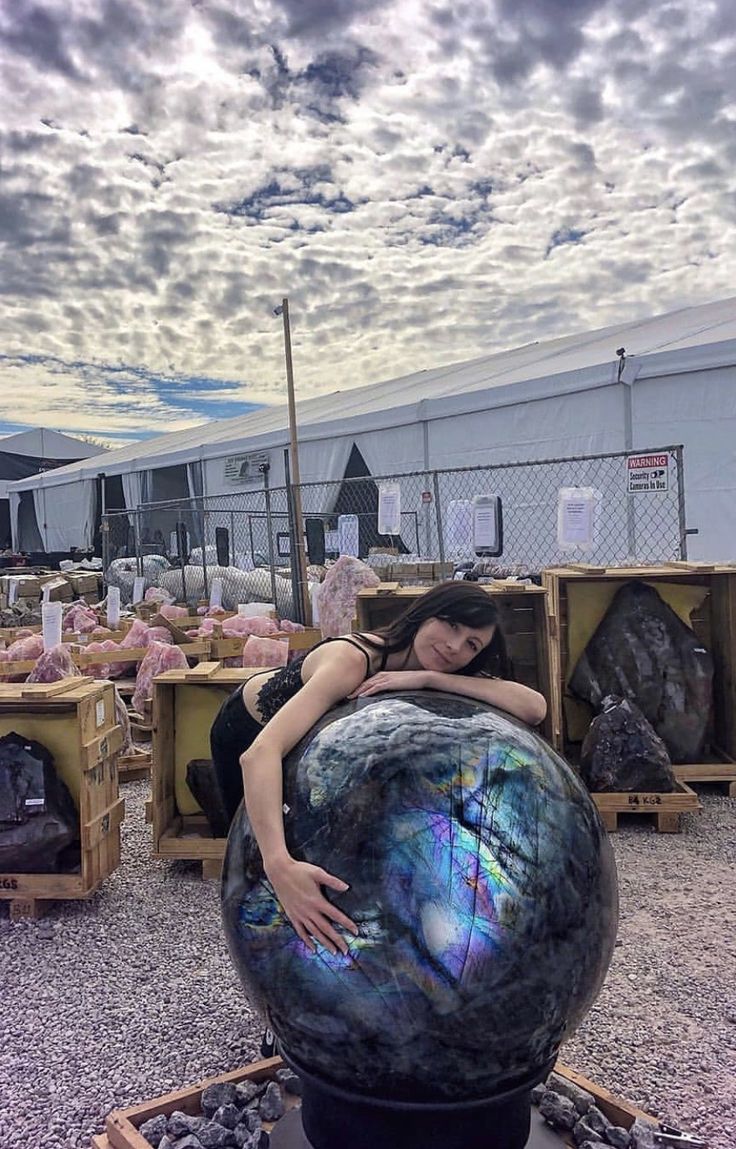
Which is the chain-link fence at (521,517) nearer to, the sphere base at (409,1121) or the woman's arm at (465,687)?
the woman's arm at (465,687)

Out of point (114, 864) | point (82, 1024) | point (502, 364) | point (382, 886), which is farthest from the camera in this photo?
point (502, 364)

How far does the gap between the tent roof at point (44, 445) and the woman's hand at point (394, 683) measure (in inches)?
1953

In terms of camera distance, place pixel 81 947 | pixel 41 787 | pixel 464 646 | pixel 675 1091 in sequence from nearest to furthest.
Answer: pixel 464 646, pixel 675 1091, pixel 81 947, pixel 41 787

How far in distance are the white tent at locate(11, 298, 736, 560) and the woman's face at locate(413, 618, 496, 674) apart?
906cm

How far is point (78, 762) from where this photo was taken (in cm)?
471

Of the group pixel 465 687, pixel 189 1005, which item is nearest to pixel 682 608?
pixel 465 687

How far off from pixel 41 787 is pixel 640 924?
3.14m

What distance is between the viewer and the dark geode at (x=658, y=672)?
20.5 feet

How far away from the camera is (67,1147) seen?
2740 millimetres

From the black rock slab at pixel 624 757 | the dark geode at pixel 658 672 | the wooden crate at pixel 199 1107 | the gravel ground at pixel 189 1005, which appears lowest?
the gravel ground at pixel 189 1005

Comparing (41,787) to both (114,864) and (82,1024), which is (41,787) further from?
(82,1024)

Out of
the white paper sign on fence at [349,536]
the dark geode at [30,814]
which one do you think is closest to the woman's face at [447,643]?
the dark geode at [30,814]

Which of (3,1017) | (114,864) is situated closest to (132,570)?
(114,864)

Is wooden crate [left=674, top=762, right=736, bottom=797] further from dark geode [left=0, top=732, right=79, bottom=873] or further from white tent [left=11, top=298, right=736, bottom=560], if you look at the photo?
white tent [left=11, top=298, right=736, bottom=560]
